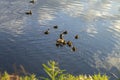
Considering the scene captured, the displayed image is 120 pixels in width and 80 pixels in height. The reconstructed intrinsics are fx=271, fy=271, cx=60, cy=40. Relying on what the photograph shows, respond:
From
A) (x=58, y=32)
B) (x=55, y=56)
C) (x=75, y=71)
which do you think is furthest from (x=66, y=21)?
(x=75, y=71)

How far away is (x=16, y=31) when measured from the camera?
32.0m

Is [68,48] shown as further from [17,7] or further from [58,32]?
[17,7]

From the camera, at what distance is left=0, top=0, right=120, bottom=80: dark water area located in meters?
25.1

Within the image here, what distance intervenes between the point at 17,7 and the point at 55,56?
1808 cm

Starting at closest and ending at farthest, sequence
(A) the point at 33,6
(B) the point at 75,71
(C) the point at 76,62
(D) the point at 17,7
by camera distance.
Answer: (B) the point at 75,71
(C) the point at 76,62
(D) the point at 17,7
(A) the point at 33,6

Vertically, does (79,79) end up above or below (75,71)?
above

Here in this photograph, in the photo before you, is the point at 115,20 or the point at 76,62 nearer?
the point at 76,62

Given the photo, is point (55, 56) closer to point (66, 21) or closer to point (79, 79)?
point (66, 21)

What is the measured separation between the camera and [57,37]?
32.2 m

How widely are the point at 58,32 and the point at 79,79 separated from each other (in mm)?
31211

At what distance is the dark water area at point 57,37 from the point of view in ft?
82.4

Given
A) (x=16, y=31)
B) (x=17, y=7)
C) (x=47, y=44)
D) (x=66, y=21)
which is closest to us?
(x=47, y=44)

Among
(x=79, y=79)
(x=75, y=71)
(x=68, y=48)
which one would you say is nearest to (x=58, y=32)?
(x=68, y=48)

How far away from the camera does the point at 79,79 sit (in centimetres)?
273
